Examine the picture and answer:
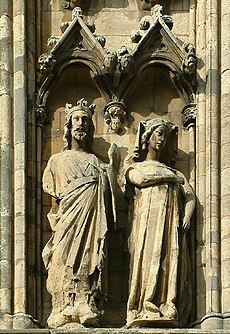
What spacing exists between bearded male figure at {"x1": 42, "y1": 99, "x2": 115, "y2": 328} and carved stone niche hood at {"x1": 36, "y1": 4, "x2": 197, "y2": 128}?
707 mm

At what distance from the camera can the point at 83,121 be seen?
2572cm

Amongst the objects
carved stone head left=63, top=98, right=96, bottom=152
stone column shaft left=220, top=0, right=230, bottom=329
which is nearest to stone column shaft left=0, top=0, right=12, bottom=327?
carved stone head left=63, top=98, right=96, bottom=152

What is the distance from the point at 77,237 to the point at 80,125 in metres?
1.21

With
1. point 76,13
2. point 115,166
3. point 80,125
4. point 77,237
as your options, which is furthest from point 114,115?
point 77,237

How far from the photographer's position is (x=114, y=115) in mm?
26047

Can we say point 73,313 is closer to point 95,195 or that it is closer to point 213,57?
point 95,195

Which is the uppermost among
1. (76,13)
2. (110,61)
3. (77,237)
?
(76,13)

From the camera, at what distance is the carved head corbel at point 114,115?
26031 mm

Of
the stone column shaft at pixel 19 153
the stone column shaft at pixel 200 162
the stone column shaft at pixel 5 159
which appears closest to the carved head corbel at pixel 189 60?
the stone column shaft at pixel 200 162

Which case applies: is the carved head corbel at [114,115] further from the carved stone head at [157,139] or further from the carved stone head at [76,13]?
the carved stone head at [76,13]

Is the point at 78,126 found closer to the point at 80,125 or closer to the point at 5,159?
the point at 80,125

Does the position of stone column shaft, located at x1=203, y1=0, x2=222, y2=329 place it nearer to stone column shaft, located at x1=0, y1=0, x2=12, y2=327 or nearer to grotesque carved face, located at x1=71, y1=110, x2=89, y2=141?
grotesque carved face, located at x1=71, y1=110, x2=89, y2=141

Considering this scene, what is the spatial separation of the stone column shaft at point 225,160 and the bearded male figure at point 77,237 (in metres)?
1.07

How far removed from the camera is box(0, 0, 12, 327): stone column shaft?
25.1 metres
